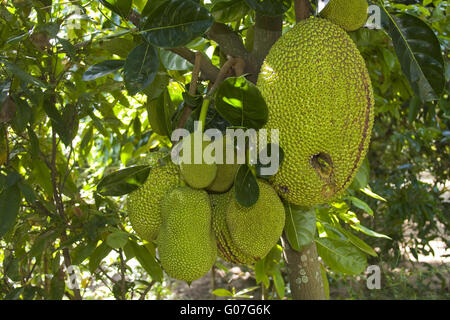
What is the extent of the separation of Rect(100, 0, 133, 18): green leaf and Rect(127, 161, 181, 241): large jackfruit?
24 centimetres

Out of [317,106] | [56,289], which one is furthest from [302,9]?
[56,289]

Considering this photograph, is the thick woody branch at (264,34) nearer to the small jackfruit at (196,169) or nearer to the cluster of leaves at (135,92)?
the cluster of leaves at (135,92)

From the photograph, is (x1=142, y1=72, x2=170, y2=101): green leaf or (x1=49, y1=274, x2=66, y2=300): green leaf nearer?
(x1=142, y1=72, x2=170, y2=101): green leaf

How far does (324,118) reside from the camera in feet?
1.96

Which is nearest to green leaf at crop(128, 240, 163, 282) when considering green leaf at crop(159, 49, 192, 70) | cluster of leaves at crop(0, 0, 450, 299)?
cluster of leaves at crop(0, 0, 450, 299)

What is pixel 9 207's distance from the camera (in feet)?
3.05

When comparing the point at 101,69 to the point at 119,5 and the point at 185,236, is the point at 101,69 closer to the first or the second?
the point at 119,5

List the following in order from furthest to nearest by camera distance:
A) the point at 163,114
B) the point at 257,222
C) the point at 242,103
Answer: the point at 163,114 < the point at 257,222 < the point at 242,103

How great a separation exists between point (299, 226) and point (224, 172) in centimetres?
15

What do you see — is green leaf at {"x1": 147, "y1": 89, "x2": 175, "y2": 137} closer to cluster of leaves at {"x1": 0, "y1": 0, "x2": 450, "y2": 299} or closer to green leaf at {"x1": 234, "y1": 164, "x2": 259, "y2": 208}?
cluster of leaves at {"x1": 0, "y1": 0, "x2": 450, "y2": 299}

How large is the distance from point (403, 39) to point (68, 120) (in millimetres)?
809

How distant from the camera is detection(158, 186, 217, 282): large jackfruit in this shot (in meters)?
0.69
